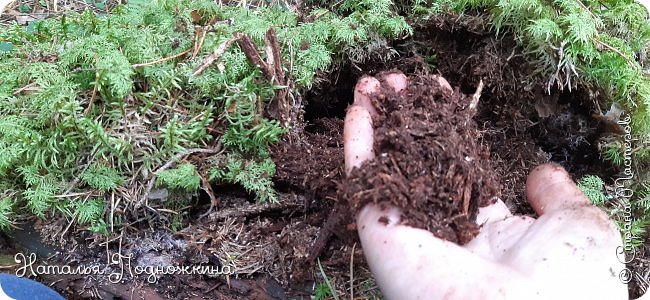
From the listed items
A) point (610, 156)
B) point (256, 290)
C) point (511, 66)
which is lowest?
point (256, 290)

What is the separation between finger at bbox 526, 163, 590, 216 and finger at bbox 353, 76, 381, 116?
0.78m

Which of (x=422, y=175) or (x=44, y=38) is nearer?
(x=422, y=175)

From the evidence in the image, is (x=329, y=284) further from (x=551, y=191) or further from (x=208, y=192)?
(x=551, y=191)

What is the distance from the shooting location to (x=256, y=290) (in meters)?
2.30

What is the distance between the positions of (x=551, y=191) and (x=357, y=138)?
858 millimetres

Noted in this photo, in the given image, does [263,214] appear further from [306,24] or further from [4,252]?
[4,252]

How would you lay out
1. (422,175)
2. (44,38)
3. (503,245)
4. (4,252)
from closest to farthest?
(422,175), (503,245), (4,252), (44,38)

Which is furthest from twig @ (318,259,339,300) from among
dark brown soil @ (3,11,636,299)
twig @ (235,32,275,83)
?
twig @ (235,32,275,83)

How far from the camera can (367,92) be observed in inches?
92.2

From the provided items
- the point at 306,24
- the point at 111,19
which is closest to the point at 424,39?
the point at 306,24

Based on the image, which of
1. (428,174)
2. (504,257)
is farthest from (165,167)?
(504,257)

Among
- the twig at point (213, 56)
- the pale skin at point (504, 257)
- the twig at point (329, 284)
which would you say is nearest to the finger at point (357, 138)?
the pale skin at point (504, 257)

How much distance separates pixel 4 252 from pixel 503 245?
2320mm

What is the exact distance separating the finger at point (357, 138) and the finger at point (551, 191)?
30.1 inches
